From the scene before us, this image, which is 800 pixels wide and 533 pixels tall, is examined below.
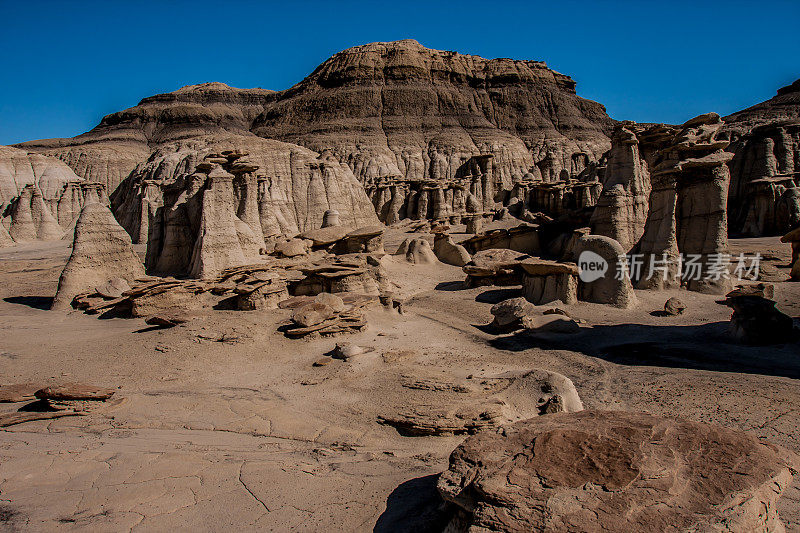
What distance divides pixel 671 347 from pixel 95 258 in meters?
14.2

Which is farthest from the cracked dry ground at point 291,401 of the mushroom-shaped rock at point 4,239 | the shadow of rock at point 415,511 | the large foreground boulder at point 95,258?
the mushroom-shaped rock at point 4,239

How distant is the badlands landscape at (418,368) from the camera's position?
287 centimetres

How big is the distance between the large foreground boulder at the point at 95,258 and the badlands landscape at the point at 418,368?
6 centimetres

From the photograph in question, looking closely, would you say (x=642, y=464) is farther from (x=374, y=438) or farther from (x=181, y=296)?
(x=181, y=296)

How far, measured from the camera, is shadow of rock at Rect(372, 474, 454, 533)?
2.92m

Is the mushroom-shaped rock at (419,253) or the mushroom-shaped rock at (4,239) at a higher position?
the mushroom-shaped rock at (419,253)

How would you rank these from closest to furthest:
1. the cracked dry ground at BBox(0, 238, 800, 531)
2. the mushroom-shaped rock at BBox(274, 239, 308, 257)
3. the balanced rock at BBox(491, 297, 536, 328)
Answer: the cracked dry ground at BBox(0, 238, 800, 531) → the balanced rock at BBox(491, 297, 536, 328) → the mushroom-shaped rock at BBox(274, 239, 308, 257)

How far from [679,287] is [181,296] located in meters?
13.4

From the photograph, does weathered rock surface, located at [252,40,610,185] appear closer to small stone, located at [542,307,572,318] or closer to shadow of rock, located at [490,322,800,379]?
small stone, located at [542,307,572,318]

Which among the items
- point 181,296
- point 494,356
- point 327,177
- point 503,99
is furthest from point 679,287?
point 503,99

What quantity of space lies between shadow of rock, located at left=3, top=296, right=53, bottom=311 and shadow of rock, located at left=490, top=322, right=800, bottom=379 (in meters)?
11.9

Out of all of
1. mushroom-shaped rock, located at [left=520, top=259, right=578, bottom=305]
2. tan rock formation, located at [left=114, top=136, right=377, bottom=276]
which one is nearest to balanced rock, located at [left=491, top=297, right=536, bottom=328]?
mushroom-shaped rock, located at [left=520, top=259, right=578, bottom=305]

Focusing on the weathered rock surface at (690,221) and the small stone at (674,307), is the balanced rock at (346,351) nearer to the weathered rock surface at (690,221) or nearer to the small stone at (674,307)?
the small stone at (674,307)

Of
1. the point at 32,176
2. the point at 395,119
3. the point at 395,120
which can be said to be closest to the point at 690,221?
the point at 32,176
